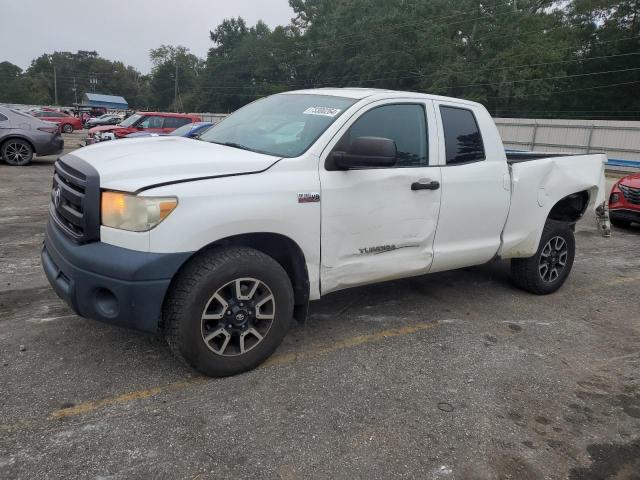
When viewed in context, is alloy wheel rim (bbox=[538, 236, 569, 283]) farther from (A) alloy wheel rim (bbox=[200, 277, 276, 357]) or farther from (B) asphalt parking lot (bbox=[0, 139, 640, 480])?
(A) alloy wheel rim (bbox=[200, 277, 276, 357])

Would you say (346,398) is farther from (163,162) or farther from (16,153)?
(16,153)

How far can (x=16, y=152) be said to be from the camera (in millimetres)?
13227

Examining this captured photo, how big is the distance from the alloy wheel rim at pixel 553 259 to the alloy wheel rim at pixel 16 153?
42.0ft

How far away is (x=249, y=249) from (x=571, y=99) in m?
51.4

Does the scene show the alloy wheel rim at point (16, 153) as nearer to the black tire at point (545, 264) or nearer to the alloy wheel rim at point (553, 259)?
the black tire at point (545, 264)

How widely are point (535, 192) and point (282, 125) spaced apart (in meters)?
2.48

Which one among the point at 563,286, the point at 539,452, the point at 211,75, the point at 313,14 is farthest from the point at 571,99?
the point at 211,75

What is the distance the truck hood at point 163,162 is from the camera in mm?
2943

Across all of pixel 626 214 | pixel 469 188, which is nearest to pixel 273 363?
pixel 469 188

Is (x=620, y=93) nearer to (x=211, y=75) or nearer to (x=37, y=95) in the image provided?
(x=211, y=75)

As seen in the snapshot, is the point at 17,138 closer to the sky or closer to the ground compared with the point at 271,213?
closer to the ground

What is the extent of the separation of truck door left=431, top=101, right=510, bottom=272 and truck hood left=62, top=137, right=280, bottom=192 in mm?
1550

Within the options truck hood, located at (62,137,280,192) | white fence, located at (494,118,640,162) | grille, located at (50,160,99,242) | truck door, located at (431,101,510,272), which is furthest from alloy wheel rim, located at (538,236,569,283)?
white fence, located at (494,118,640,162)

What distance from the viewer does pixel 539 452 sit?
2.77 metres
